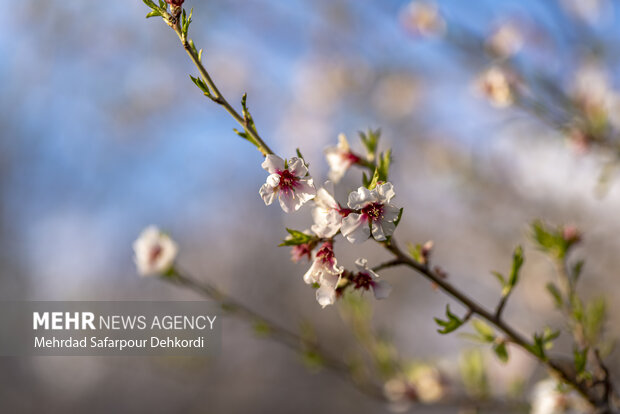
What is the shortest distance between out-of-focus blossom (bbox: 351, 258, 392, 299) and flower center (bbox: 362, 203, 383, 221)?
0.09 meters

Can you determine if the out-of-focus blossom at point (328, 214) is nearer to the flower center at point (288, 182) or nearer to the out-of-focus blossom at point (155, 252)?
the flower center at point (288, 182)

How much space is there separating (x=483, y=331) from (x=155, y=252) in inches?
Answer: 45.1

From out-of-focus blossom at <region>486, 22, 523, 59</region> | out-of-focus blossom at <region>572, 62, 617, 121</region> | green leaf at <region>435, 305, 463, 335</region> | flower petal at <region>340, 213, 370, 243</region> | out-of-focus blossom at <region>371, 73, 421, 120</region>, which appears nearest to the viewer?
flower petal at <region>340, 213, 370, 243</region>

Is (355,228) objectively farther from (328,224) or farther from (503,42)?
(503,42)

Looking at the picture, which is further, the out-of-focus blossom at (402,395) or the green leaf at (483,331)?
the out-of-focus blossom at (402,395)

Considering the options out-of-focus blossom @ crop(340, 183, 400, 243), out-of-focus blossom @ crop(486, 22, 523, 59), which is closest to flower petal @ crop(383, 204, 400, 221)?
out-of-focus blossom @ crop(340, 183, 400, 243)

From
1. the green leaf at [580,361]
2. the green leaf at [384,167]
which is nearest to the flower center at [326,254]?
the green leaf at [384,167]

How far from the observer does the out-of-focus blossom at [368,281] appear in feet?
2.95

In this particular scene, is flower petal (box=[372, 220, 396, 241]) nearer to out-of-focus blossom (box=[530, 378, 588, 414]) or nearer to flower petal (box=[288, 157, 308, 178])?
flower petal (box=[288, 157, 308, 178])

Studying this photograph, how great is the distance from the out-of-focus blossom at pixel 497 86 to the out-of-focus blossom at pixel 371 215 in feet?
4.92

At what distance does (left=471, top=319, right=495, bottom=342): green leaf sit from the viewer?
1.11 meters

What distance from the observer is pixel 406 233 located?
7074mm

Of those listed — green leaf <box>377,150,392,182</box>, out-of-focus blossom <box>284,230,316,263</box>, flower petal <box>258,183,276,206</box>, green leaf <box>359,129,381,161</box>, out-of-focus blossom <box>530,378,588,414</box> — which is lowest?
out-of-focus blossom <box>530,378,588,414</box>

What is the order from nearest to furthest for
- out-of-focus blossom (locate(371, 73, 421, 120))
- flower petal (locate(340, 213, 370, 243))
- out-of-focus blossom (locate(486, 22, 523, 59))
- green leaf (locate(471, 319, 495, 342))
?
1. flower petal (locate(340, 213, 370, 243))
2. green leaf (locate(471, 319, 495, 342))
3. out-of-focus blossom (locate(486, 22, 523, 59))
4. out-of-focus blossom (locate(371, 73, 421, 120))
